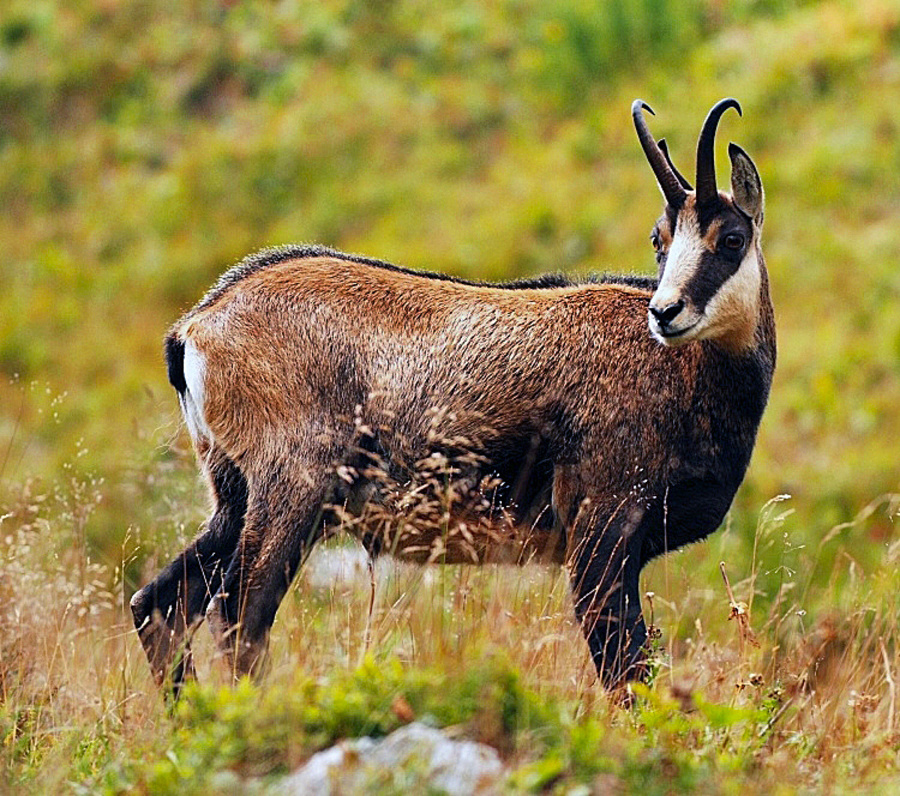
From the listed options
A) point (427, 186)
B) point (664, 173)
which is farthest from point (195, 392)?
point (427, 186)

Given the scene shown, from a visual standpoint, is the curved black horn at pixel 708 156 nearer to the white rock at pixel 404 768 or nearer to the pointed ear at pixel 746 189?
the pointed ear at pixel 746 189

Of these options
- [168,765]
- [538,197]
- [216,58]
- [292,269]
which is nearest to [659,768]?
[168,765]

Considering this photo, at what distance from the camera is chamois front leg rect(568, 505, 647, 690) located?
5.45 m

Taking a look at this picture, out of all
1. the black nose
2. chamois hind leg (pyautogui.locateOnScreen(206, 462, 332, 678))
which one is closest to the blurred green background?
chamois hind leg (pyautogui.locateOnScreen(206, 462, 332, 678))

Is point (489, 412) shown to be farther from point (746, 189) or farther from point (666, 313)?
point (746, 189)

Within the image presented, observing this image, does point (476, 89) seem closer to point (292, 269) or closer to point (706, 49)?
point (706, 49)

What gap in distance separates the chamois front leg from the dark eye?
109 cm

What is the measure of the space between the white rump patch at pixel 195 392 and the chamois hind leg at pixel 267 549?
407mm

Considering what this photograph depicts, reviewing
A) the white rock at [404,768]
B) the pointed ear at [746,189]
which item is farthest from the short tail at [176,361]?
the white rock at [404,768]

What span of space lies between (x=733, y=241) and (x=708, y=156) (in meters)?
0.36

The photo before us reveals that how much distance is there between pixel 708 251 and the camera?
5660 mm

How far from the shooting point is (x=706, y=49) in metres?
15.1

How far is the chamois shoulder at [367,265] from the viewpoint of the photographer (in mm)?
5996

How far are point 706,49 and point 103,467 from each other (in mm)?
7673
